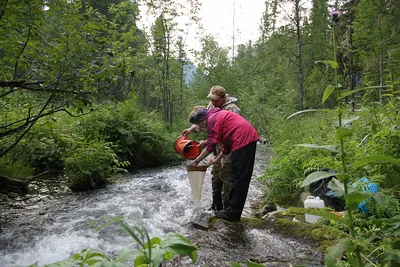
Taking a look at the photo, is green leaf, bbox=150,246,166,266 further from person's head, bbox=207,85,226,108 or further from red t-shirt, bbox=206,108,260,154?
person's head, bbox=207,85,226,108

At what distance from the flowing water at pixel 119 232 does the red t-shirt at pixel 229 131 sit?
3.55ft

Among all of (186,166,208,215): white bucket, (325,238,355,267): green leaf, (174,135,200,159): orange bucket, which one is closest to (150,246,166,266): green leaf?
(325,238,355,267): green leaf

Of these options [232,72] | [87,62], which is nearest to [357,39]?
[232,72]

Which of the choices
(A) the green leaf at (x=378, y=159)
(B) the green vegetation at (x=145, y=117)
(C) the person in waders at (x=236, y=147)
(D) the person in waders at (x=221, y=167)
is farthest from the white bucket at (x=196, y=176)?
(A) the green leaf at (x=378, y=159)

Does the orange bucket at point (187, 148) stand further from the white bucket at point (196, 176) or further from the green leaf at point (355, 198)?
the green leaf at point (355, 198)

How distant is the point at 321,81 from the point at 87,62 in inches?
950

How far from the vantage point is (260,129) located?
1505cm

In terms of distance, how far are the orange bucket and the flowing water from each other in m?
1.03

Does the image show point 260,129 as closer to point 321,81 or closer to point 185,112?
point 185,112

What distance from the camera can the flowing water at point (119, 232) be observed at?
11.0 feet

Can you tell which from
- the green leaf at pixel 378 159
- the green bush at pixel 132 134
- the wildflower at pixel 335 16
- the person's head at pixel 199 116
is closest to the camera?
the green leaf at pixel 378 159

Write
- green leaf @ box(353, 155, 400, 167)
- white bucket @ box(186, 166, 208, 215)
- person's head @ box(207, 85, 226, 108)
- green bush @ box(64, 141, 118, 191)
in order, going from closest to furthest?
green leaf @ box(353, 155, 400, 167)
white bucket @ box(186, 166, 208, 215)
person's head @ box(207, 85, 226, 108)
green bush @ box(64, 141, 118, 191)

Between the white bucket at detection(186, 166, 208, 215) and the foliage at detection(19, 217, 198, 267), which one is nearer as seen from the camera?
the foliage at detection(19, 217, 198, 267)

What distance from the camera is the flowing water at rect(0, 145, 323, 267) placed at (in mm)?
3342
